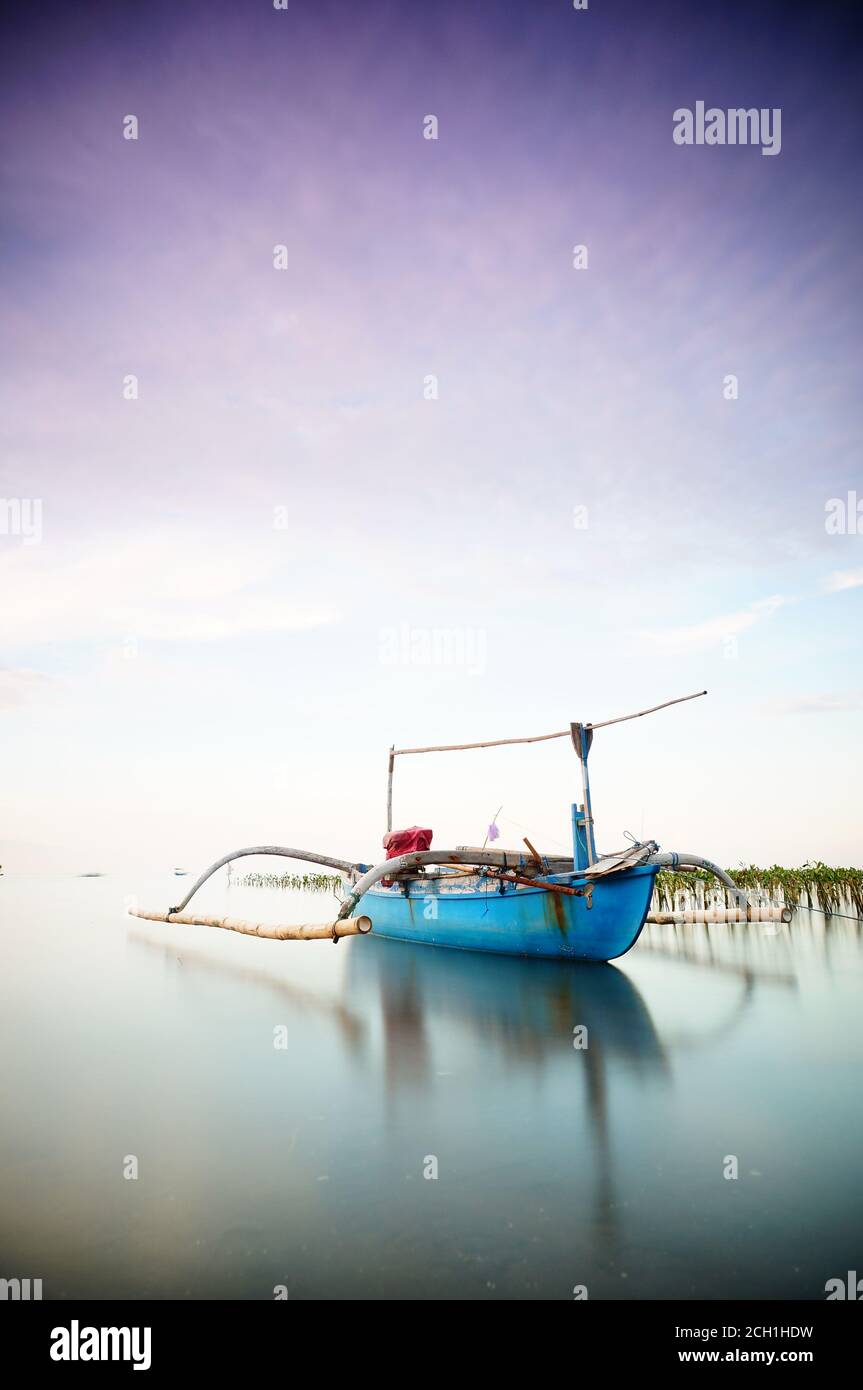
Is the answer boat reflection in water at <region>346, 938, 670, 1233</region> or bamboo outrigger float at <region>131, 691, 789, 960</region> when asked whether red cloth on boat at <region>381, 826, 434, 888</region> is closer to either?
bamboo outrigger float at <region>131, 691, 789, 960</region>

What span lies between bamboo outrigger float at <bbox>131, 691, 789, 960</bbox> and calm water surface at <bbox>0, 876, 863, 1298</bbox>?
984 millimetres

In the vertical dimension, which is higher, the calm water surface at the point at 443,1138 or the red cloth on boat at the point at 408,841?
the red cloth on boat at the point at 408,841

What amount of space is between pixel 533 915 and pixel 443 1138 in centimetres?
831

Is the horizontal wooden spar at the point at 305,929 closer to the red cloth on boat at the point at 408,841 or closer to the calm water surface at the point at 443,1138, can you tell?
the calm water surface at the point at 443,1138

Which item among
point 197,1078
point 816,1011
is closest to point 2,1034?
point 197,1078

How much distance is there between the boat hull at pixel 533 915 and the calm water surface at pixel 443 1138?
81 cm

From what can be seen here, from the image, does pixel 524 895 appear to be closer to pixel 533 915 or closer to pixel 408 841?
pixel 533 915

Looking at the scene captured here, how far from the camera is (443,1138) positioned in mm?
7137

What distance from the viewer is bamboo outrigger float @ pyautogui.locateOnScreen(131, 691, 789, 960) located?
535 inches

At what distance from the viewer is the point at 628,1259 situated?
4848 millimetres

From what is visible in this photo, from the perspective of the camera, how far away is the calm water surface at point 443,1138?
4.84m

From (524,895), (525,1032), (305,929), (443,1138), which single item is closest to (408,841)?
(524,895)

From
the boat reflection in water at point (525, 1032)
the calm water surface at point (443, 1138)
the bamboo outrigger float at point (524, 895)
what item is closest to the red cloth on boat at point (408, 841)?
the bamboo outrigger float at point (524, 895)
